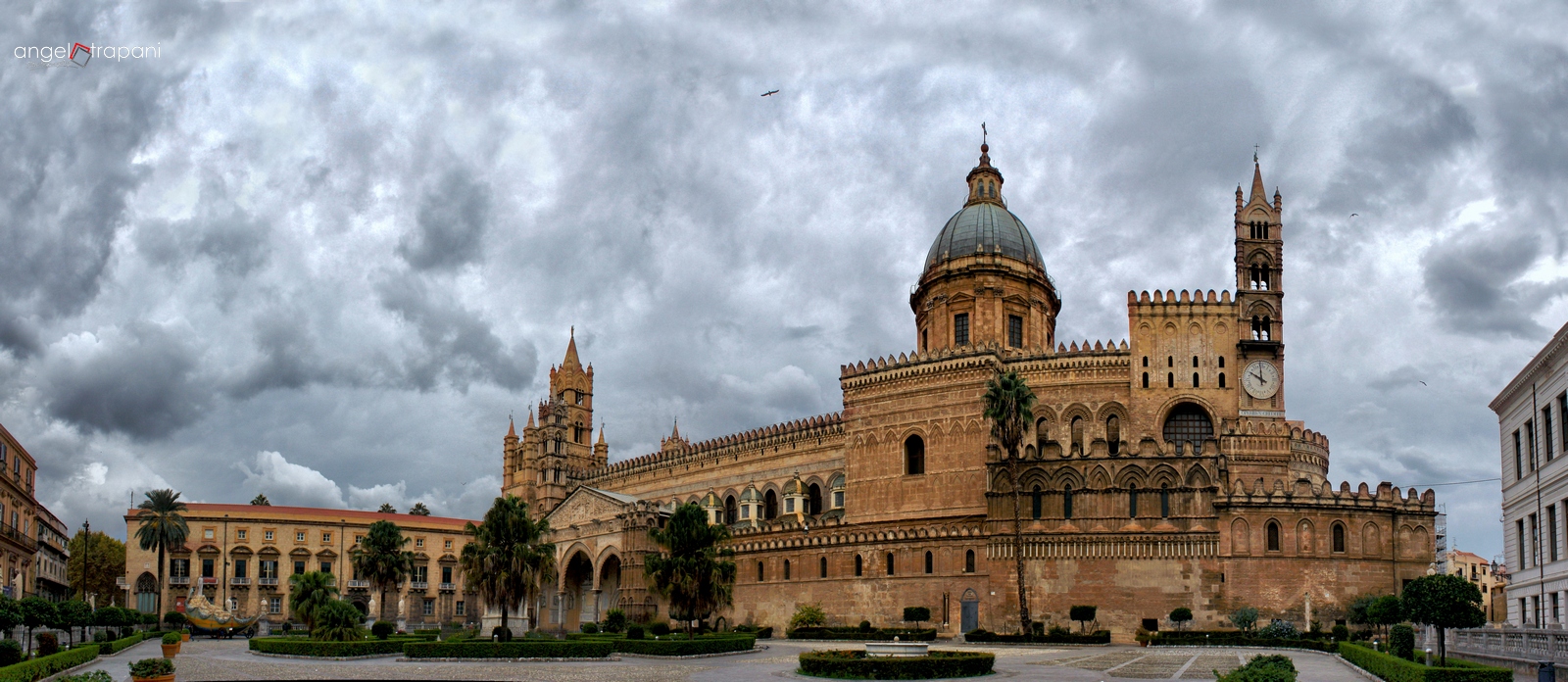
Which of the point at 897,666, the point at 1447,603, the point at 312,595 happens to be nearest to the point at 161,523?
the point at 312,595

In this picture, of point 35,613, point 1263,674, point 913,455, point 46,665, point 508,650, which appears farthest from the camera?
point 913,455

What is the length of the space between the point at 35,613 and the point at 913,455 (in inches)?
1655

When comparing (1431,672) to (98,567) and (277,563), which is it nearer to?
(277,563)

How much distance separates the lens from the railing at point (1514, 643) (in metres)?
27.2

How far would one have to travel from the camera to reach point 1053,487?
5825cm

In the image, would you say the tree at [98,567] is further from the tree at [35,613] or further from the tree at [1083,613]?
the tree at [1083,613]

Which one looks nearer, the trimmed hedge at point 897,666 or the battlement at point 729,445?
the trimmed hedge at point 897,666

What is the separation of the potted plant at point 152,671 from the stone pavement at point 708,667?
3.65m

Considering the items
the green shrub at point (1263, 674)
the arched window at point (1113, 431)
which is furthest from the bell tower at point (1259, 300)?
the green shrub at point (1263, 674)

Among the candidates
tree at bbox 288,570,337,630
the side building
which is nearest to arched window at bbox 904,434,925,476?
tree at bbox 288,570,337,630

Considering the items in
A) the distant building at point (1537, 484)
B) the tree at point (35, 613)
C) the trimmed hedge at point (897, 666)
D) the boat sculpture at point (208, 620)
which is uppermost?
the distant building at point (1537, 484)

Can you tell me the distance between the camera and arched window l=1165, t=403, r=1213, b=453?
60.1 metres

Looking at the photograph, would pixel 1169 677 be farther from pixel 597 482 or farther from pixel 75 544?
pixel 75 544

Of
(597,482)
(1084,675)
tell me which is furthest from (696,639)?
(597,482)
